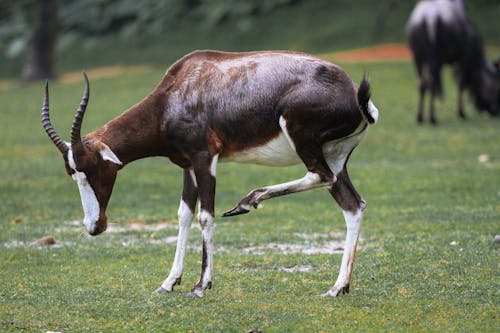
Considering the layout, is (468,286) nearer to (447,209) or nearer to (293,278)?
(293,278)

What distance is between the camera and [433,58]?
2197 centimetres

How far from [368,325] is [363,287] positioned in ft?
4.29

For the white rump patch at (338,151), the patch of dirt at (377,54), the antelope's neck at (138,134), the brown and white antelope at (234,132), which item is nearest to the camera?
the brown and white antelope at (234,132)

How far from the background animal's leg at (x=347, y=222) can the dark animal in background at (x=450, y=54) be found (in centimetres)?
1401

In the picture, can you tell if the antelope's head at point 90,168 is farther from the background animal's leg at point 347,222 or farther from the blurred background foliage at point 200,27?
the blurred background foliage at point 200,27

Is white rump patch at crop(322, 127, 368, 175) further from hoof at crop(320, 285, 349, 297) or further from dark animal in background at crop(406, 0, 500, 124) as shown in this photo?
dark animal in background at crop(406, 0, 500, 124)

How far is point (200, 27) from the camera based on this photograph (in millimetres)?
41250

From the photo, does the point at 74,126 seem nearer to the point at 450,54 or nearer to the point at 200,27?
the point at 450,54

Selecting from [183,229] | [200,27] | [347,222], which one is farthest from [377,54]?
[347,222]

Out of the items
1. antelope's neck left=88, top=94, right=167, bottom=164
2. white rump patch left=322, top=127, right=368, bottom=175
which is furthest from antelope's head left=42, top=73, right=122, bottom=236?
white rump patch left=322, top=127, right=368, bottom=175

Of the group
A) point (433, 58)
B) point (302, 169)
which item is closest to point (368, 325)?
point (302, 169)

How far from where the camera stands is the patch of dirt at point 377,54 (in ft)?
107

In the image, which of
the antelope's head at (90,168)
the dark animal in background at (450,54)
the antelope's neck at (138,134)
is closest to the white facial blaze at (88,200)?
the antelope's head at (90,168)

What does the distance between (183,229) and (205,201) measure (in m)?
0.47
